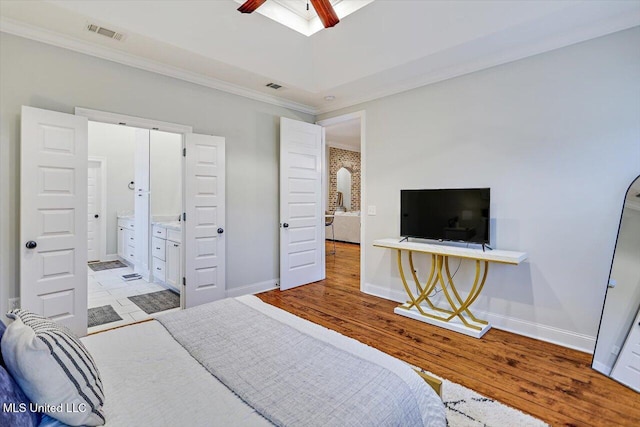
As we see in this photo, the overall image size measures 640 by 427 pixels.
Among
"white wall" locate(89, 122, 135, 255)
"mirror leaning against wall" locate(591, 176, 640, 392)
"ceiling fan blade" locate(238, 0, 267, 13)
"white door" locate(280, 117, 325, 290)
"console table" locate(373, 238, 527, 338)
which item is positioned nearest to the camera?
"ceiling fan blade" locate(238, 0, 267, 13)

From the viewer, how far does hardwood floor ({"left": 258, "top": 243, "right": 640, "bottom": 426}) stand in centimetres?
194

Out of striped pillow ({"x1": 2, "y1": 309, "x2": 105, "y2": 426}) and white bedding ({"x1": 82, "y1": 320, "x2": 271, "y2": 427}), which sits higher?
striped pillow ({"x1": 2, "y1": 309, "x2": 105, "y2": 426})

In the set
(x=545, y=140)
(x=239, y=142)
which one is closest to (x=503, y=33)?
(x=545, y=140)

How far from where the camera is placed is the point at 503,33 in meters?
2.69

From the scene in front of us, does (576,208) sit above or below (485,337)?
above

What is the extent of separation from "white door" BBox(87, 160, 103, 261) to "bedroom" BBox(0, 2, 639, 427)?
162 inches

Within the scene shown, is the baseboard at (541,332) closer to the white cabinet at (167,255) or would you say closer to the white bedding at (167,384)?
the white bedding at (167,384)

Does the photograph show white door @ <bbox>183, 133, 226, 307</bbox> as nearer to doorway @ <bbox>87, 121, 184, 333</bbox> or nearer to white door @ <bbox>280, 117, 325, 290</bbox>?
doorway @ <bbox>87, 121, 184, 333</bbox>

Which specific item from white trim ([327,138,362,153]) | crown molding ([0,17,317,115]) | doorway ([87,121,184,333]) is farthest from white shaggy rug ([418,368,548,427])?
white trim ([327,138,362,153])

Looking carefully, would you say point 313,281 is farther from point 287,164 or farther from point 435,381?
point 435,381

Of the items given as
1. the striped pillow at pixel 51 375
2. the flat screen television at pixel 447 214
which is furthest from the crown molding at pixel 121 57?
the striped pillow at pixel 51 375

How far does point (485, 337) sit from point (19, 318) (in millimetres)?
3353

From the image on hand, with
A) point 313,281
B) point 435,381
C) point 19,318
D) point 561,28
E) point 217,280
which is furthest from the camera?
point 313,281

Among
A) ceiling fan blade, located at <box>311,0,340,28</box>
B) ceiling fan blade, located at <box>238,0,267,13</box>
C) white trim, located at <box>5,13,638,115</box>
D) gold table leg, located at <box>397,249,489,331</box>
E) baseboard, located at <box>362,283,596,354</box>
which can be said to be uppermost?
white trim, located at <box>5,13,638,115</box>
